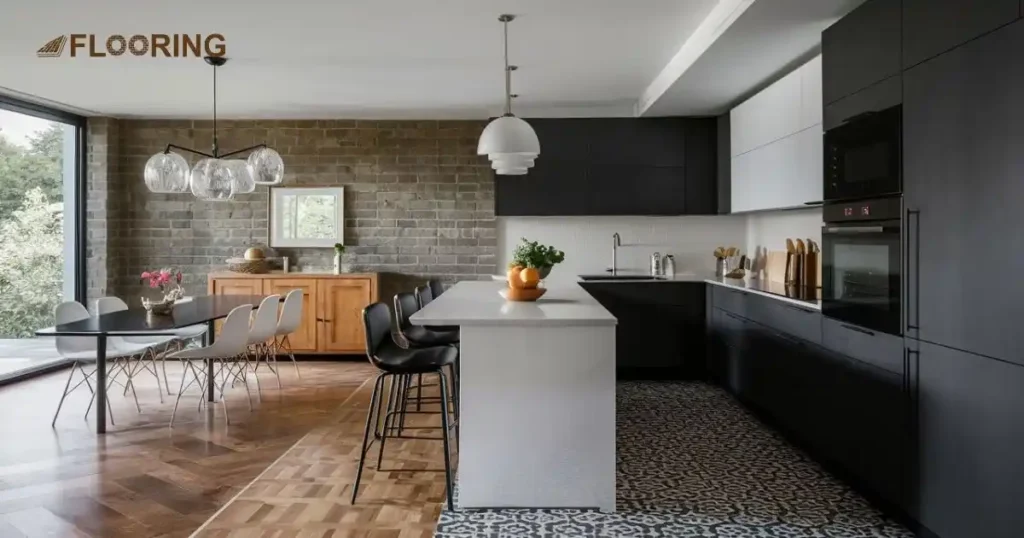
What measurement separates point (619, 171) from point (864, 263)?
3.82 m

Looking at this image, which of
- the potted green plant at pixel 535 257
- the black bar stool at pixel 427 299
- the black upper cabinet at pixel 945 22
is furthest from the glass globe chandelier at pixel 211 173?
the black upper cabinet at pixel 945 22

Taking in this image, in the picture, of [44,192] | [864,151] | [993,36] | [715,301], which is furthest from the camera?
[44,192]

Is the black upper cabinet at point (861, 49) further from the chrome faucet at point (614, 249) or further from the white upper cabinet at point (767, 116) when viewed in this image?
the chrome faucet at point (614, 249)

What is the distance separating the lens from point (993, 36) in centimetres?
254

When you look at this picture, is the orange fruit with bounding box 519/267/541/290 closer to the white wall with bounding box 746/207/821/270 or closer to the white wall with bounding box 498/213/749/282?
the white wall with bounding box 746/207/821/270

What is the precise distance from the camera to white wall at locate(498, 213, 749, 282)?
739cm

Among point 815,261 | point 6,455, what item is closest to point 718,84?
point 815,261

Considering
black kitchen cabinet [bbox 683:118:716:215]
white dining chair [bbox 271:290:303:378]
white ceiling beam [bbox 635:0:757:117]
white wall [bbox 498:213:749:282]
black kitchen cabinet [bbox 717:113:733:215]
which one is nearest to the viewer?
white ceiling beam [bbox 635:0:757:117]

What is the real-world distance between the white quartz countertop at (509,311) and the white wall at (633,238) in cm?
277

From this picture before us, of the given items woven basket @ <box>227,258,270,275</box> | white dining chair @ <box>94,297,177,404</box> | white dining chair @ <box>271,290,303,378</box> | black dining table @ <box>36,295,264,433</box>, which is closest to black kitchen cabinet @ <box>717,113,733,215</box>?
white dining chair @ <box>271,290,303,378</box>

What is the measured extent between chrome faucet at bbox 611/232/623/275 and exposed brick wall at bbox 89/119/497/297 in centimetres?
118

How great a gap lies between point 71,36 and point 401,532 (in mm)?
3661

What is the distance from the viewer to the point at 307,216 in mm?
7828

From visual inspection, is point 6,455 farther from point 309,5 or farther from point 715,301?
point 715,301
